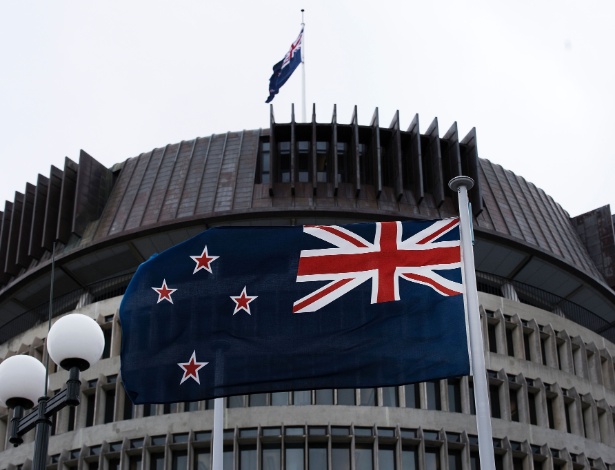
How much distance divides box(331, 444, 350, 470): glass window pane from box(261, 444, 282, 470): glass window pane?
228cm

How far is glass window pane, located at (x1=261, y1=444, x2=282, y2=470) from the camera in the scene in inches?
1976

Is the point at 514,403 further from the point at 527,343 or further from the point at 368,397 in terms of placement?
the point at 368,397

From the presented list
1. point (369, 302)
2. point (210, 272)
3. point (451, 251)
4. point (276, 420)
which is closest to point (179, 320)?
point (210, 272)

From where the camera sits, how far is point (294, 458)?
165ft

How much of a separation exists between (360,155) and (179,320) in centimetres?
3384

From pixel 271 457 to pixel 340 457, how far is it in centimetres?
290

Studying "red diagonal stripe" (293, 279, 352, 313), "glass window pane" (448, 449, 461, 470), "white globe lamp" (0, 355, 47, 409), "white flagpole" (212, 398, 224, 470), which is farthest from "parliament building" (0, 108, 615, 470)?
"white globe lamp" (0, 355, 47, 409)

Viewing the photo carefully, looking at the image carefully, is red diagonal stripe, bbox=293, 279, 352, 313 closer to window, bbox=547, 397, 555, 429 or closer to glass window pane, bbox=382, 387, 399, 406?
glass window pane, bbox=382, 387, 399, 406

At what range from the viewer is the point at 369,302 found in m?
25.4

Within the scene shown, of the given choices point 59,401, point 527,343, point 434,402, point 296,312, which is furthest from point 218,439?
point 527,343

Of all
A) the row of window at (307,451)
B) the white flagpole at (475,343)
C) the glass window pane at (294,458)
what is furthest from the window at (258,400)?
the white flagpole at (475,343)

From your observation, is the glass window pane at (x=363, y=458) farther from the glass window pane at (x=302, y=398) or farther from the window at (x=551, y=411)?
the window at (x=551, y=411)

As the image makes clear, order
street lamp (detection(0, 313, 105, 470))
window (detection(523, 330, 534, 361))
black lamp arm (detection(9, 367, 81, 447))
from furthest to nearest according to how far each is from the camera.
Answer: window (detection(523, 330, 534, 361)) → black lamp arm (detection(9, 367, 81, 447)) → street lamp (detection(0, 313, 105, 470))

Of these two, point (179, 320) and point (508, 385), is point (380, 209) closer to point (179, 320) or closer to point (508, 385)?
point (508, 385)
